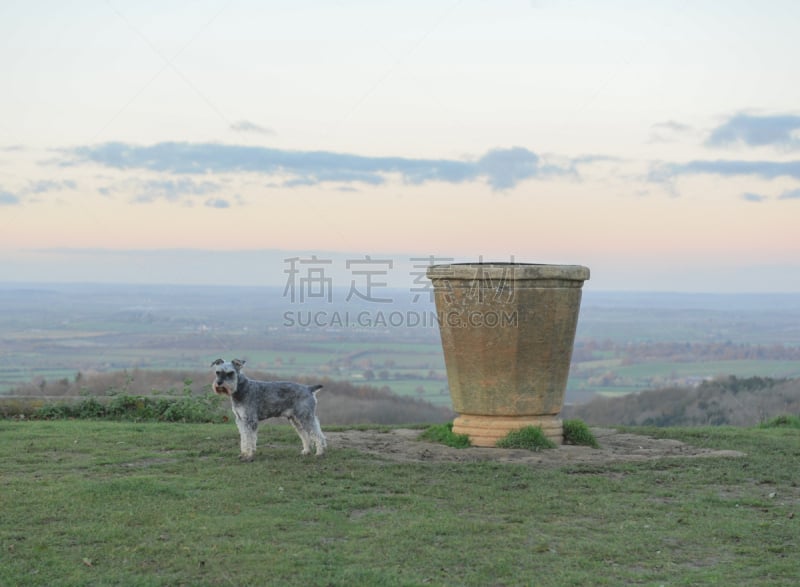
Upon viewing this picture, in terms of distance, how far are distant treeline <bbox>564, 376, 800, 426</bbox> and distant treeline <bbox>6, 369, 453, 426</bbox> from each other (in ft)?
10.5

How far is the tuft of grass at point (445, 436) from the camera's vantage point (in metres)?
11.8

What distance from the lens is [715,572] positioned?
254 inches

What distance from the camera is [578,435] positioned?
39.2ft

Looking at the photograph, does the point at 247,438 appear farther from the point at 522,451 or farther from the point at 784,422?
the point at 784,422

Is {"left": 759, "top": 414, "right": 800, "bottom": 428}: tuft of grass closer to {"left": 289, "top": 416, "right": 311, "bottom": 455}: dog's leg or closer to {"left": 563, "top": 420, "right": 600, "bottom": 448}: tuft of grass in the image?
{"left": 563, "top": 420, "right": 600, "bottom": 448}: tuft of grass

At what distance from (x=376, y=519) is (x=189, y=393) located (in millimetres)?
8101

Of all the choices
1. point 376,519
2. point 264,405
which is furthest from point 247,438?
point 376,519

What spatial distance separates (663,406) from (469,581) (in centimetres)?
1416

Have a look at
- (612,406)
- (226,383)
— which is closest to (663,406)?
(612,406)

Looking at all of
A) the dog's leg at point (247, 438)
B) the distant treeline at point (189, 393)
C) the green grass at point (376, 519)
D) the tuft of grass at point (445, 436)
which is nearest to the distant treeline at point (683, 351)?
the distant treeline at point (189, 393)

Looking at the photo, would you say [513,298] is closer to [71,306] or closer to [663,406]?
[663,406]

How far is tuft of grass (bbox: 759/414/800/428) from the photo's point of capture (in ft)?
48.9

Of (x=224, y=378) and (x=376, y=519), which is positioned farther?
(x=224, y=378)

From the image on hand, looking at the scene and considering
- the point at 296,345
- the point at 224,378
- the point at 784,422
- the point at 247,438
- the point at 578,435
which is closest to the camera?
the point at 224,378
